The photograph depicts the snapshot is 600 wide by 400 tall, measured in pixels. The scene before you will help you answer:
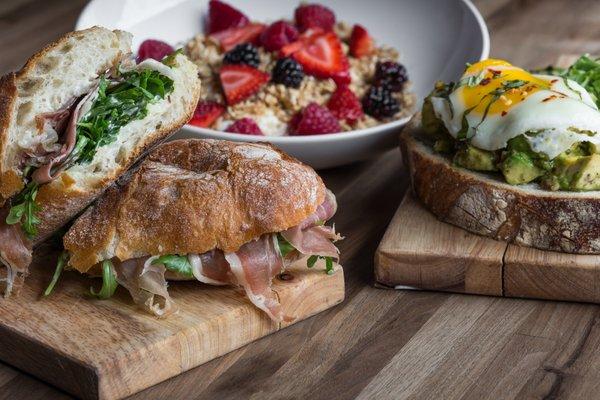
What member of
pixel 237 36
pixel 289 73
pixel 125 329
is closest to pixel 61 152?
pixel 125 329

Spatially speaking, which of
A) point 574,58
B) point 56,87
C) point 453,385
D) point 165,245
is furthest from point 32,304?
point 574,58

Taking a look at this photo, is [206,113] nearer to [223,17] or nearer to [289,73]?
[289,73]

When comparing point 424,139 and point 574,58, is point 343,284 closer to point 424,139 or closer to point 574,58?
point 424,139

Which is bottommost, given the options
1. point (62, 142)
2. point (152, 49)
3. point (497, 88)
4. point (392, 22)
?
point (392, 22)

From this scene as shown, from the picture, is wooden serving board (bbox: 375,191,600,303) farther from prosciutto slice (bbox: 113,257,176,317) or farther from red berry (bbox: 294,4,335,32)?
red berry (bbox: 294,4,335,32)

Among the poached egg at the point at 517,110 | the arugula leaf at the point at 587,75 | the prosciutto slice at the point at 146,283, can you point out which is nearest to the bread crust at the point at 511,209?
the poached egg at the point at 517,110

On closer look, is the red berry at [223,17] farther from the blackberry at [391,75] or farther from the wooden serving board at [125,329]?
the wooden serving board at [125,329]
